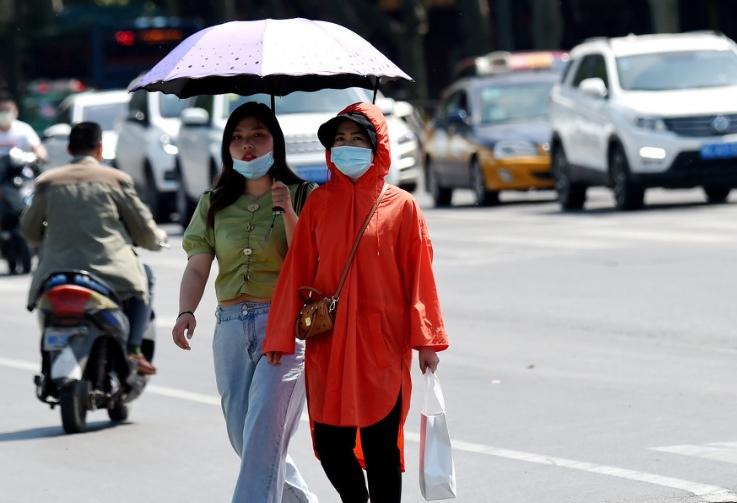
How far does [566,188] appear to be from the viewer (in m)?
22.7

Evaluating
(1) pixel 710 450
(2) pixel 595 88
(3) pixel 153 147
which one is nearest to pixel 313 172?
(2) pixel 595 88

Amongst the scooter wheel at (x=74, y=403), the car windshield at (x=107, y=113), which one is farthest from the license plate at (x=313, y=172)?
the scooter wheel at (x=74, y=403)

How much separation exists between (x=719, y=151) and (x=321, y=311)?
1527cm

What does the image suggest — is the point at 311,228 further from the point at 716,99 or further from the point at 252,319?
the point at 716,99

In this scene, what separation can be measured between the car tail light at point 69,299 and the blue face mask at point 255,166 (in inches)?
125

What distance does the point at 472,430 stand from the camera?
900 centimetres

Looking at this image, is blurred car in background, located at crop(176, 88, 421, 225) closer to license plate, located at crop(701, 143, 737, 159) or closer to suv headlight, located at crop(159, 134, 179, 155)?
suv headlight, located at crop(159, 134, 179, 155)

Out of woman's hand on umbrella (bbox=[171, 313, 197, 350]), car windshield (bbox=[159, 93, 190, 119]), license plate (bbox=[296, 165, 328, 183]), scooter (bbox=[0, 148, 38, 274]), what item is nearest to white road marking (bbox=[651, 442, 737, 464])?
woman's hand on umbrella (bbox=[171, 313, 197, 350])

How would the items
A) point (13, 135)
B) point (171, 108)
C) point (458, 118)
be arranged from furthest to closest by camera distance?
1. point (171, 108)
2. point (458, 118)
3. point (13, 135)

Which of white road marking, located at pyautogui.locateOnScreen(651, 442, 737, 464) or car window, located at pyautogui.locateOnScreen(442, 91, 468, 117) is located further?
car window, located at pyautogui.locateOnScreen(442, 91, 468, 117)

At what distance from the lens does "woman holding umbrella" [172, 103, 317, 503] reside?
19.7 feet

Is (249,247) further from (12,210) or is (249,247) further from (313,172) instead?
(313,172)

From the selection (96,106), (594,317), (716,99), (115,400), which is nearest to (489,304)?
(594,317)

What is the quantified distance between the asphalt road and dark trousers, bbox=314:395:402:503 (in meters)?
1.42
